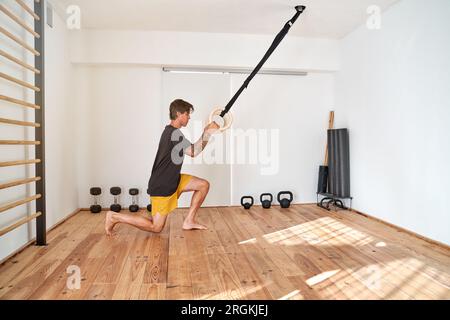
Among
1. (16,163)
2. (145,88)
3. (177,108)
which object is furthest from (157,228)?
(145,88)

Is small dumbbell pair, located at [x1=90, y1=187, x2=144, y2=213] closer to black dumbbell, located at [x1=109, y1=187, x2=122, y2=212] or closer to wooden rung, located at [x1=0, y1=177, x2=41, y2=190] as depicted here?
black dumbbell, located at [x1=109, y1=187, x2=122, y2=212]

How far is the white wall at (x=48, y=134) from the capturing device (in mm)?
2475

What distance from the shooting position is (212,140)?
14.7ft

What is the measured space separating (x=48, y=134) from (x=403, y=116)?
361 cm

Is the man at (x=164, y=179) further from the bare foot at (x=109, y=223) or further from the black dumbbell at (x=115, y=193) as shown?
the black dumbbell at (x=115, y=193)

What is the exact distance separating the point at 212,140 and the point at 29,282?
2.86 m

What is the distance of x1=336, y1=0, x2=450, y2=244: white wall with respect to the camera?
112 inches

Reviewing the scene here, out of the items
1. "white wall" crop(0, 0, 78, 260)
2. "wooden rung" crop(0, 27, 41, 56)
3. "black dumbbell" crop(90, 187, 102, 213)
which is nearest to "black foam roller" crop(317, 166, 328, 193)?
"black dumbbell" crop(90, 187, 102, 213)

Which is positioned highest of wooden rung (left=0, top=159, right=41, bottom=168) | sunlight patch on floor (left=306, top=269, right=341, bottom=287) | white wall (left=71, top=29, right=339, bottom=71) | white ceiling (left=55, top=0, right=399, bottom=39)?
white ceiling (left=55, top=0, right=399, bottom=39)

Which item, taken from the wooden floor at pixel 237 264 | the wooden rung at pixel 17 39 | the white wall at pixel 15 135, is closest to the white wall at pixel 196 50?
the white wall at pixel 15 135

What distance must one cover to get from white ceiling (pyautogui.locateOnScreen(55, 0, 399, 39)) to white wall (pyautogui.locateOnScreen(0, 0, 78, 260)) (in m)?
0.54

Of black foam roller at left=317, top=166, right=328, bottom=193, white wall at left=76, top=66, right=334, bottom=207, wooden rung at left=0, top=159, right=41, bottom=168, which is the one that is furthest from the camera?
black foam roller at left=317, top=166, right=328, bottom=193
